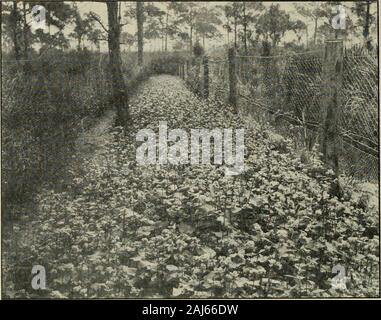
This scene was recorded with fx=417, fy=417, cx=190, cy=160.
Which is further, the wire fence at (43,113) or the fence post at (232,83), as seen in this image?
the fence post at (232,83)

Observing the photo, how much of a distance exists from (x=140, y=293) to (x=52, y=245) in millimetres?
1112

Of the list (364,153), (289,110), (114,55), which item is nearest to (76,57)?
(114,55)

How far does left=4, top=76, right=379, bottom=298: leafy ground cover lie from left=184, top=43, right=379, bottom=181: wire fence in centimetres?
46

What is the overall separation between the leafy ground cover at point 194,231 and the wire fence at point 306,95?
18.2 inches

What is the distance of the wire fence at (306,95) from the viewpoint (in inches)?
194

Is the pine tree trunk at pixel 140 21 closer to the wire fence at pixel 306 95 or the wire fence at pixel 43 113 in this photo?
the wire fence at pixel 43 113

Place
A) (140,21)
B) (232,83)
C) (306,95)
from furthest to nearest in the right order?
(232,83), (306,95), (140,21)

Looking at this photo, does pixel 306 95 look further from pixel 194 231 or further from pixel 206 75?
pixel 194 231

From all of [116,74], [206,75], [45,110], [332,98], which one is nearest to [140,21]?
[116,74]

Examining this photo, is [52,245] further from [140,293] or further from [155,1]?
[155,1]

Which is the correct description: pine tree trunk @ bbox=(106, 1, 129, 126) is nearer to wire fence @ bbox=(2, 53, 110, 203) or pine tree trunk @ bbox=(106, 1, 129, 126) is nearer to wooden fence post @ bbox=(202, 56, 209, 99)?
wire fence @ bbox=(2, 53, 110, 203)

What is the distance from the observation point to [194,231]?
438 cm

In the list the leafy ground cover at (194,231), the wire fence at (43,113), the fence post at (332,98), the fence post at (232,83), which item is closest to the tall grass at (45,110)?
the wire fence at (43,113)

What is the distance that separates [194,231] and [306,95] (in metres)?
2.89
